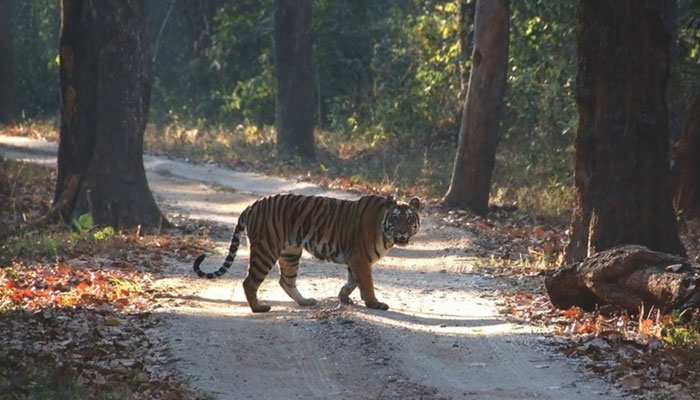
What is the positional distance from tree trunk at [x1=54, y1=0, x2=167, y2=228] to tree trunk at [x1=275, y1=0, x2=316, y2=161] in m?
11.2

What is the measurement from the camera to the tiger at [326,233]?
1151 cm

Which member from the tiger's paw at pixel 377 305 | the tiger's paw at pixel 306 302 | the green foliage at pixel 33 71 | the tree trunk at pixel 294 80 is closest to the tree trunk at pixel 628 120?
the tiger's paw at pixel 377 305

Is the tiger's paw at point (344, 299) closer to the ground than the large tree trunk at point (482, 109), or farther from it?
closer to the ground

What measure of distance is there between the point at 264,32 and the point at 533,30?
48.2 feet

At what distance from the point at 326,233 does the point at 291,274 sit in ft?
2.18

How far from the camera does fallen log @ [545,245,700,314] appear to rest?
10211 millimetres

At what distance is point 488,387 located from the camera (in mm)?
8758

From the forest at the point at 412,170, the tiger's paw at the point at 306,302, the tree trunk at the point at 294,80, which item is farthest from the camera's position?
the tree trunk at the point at 294,80

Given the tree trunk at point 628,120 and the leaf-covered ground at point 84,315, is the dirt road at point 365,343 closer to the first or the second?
the leaf-covered ground at point 84,315

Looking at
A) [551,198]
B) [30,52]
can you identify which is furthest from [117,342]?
[30,52]

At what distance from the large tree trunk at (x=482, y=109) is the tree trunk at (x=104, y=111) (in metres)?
5.45

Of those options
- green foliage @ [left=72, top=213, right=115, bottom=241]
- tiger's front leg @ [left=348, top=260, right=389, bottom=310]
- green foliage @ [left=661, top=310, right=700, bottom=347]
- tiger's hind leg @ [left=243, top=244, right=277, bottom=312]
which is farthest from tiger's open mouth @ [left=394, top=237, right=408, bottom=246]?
green foliage @ [left=72, top=213, right=115, bottom=241]

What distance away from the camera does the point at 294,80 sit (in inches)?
1145

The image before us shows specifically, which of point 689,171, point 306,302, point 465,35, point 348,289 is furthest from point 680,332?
point 465,35
